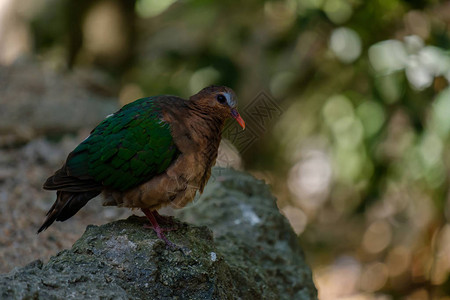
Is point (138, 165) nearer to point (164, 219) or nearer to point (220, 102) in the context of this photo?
point (164, 219)

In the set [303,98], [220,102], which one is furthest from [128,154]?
[303,98]

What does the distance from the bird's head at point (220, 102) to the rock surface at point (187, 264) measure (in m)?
0.62

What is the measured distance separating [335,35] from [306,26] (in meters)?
0.43

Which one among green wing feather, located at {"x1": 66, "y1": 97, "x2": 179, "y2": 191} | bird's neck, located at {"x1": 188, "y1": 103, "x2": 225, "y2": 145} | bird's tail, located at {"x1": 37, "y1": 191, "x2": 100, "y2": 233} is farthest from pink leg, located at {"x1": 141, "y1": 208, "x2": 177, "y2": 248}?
bird's neck, located at {"x1": 188, "y1": 103, "x2": 225, "y2": 145}

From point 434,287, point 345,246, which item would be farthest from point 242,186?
point 345,246

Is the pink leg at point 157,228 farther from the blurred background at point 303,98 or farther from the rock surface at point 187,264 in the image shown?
the blurred background at point 303,98

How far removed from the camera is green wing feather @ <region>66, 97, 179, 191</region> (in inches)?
119

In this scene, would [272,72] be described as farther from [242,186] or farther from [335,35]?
[242,186]

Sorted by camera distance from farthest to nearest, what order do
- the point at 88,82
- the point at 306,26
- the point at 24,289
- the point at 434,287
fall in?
the point at 88,82 < the point at 434,287 < the point at 306,26 < the point at 24,289

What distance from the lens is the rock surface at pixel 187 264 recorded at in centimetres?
246

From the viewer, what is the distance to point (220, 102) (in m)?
3.24

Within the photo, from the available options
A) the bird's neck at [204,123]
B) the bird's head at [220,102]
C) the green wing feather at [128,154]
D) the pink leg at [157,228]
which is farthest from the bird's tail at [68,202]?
the bird's head at [220,102]

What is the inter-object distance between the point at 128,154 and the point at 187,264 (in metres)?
0.63

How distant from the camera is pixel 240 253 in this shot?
3.69 meters
